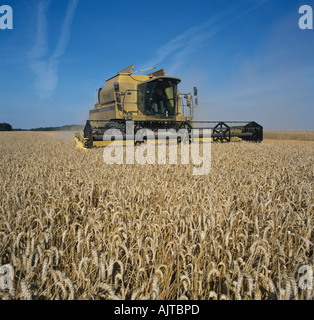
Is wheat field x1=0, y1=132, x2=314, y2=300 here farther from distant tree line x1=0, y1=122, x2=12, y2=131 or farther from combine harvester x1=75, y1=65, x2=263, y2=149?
distant tree line x1=0, y1=122, x2=12, y2=131

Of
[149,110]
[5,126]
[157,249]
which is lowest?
[157,249]

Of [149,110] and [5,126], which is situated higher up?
[5,126]

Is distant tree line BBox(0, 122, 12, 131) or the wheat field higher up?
distant tree line BBox(0, 122, 12, 131)

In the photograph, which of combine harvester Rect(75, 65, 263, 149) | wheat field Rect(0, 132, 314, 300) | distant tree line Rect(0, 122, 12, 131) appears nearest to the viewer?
wheat field Rect(0, 132, 314, 300)

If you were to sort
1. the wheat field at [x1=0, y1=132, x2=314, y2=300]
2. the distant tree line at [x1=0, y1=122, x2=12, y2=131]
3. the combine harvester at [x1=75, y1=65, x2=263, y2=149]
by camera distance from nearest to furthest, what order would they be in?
the wheat field at [x1=0, y1=132, x2=314, y2=300], the combine harvester at [x1=75, y1=65, x2=263, y2=149], the distant tree line at [x1=0, y1=122, x2=12, y2=131]

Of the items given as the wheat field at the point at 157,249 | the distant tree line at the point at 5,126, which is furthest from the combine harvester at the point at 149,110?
the distant tree line at the point at 5,126

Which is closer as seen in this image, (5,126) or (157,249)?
(157,249)

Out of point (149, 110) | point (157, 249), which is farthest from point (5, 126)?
point (157, 249)

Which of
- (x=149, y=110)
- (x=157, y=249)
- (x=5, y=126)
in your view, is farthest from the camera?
(x=5, y=126)

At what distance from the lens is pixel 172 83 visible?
418 inches

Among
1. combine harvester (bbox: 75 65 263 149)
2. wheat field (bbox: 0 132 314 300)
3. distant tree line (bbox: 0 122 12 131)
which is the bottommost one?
wheat field (bbox: 0 132 314 300)

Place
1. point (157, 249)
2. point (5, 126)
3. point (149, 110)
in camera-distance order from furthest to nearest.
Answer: point (5, 126) → point (149, 110) → point (157, 249)

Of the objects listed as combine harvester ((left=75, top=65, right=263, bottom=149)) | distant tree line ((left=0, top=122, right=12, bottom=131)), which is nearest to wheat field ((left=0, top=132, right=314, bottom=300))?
combine harvester ((left=75, top=65, right=263, bottom=149))

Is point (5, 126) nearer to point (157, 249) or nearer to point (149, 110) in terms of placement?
point (149, 110)
